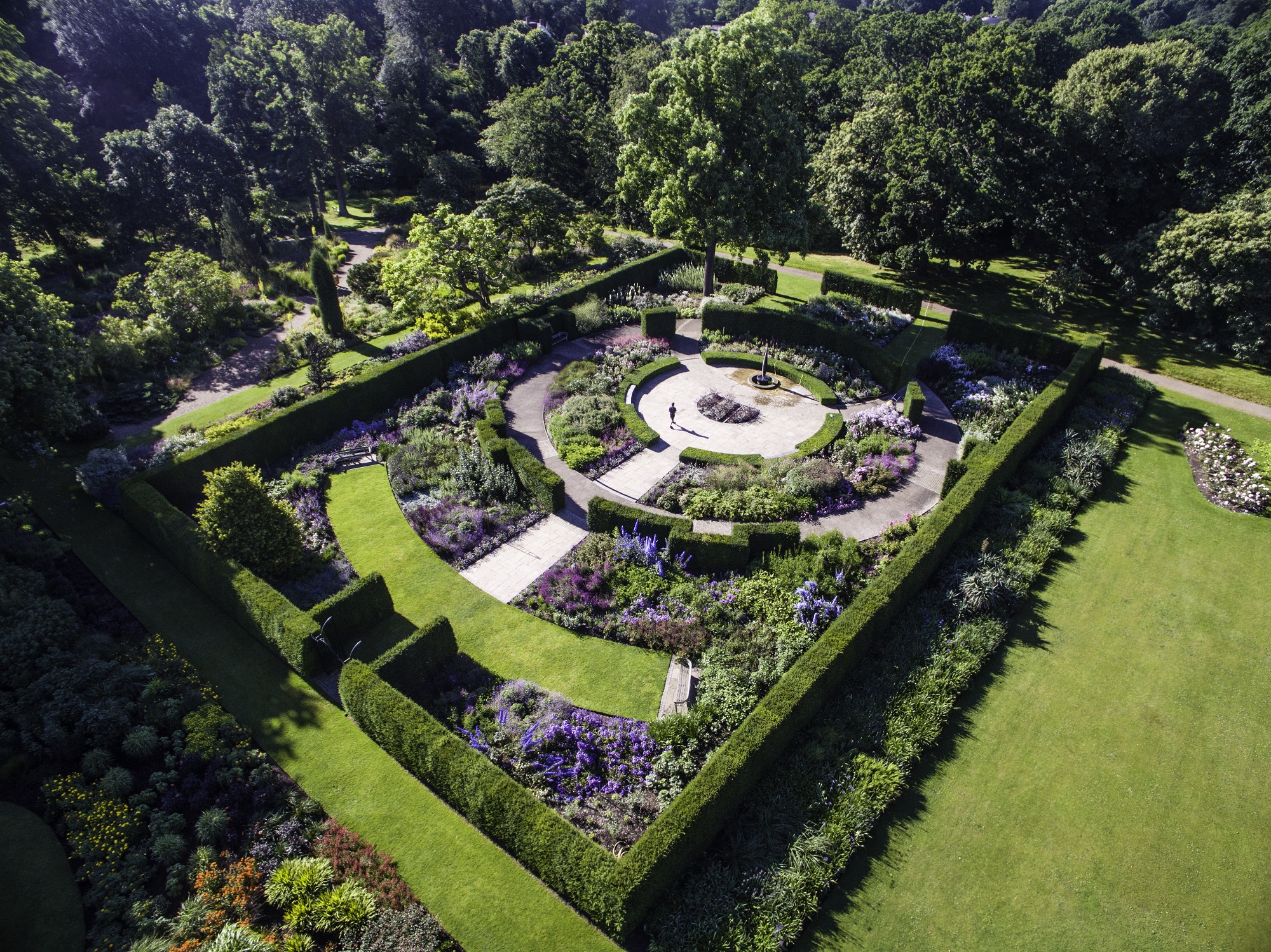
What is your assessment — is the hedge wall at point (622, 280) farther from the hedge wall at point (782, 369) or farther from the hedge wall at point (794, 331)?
the hedge wall at point (782, 369)

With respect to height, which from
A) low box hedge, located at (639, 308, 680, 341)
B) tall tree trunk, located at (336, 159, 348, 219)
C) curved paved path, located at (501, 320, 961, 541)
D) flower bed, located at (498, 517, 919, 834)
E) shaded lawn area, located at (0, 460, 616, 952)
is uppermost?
tall tree trunk, located at (336, 159, 348, 219)

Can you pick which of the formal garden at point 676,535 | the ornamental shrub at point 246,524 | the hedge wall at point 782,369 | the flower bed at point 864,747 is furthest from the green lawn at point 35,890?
the hedge wall at point 782,369

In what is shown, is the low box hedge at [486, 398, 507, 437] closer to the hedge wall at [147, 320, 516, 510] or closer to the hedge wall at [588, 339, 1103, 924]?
the hedge wall at [147, 320, 516, 510]

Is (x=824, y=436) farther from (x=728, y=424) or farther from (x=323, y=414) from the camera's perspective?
(x=323, y=414)

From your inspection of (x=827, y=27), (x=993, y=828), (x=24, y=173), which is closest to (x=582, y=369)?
(x=993, y=828)

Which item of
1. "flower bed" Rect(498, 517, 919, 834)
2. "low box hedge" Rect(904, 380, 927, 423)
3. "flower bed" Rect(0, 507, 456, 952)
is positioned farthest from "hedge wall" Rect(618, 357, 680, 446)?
"flower bed" Rect(0, 507, 456, 952)
